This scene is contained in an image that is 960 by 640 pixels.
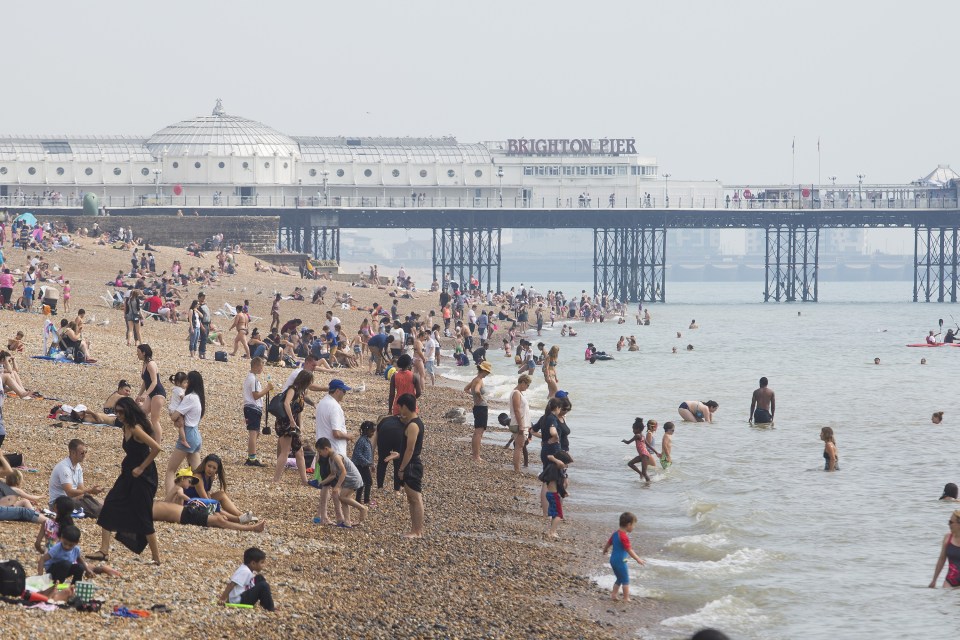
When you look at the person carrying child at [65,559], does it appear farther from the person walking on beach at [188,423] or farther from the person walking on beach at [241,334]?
the person walking on beach at [241,334]

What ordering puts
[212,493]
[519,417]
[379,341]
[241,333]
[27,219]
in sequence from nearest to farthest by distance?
[212,493] < [519,417] < [241,333] < [379,341] < [27,219]

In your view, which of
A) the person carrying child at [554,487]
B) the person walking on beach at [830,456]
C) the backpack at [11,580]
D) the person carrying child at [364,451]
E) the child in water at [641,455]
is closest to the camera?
the backpack at [11,580]

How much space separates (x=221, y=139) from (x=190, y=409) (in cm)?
7791

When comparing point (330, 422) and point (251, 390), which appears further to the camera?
point (251, 390)

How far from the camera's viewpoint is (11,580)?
29.0 feet

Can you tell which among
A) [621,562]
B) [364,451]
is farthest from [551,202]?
[621,562]

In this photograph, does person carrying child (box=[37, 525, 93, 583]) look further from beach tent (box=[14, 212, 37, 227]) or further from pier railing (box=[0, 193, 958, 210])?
pier railing (box=[0, 193, 958, 210])

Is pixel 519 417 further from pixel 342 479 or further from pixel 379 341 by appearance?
pixel 379 341

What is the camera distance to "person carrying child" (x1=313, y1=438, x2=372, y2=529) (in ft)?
42.0

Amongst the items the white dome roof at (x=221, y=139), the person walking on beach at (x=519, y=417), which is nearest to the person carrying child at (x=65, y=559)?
the person walking on beach at (x=519, y=417)

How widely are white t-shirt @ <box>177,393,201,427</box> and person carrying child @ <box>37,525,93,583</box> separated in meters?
3.49

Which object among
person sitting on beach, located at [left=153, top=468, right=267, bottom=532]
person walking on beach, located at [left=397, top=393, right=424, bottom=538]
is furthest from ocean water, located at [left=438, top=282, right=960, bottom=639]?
person sitting on beach, located at [left=153, top=468, right=267, bottom=532]

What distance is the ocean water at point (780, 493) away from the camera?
12508mm

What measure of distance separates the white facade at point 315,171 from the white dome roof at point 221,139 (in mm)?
83
